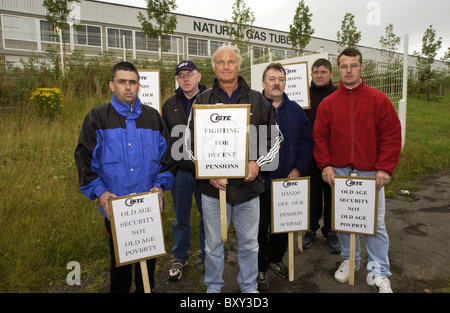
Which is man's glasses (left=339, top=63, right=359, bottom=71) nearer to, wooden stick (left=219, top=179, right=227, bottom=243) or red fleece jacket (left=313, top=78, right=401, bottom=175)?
red fleece jacket (left=313, top=78, right=401, bottom=175)

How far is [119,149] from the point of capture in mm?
2633

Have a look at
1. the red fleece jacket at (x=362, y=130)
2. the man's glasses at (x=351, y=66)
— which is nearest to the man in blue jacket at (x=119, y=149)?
the red fleece jacket at (x=362, y=130)

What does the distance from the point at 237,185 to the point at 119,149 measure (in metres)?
1.12

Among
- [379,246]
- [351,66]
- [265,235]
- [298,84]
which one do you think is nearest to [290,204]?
[265,235]

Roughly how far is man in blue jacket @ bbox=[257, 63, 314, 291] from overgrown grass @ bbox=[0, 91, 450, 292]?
125 centimetres

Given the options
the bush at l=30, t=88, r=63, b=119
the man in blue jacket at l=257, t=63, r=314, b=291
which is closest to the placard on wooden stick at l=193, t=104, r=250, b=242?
the man in blue jacket at l=257, t=63, r=314, b=291

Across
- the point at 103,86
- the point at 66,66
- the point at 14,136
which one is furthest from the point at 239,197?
the point at 66,66

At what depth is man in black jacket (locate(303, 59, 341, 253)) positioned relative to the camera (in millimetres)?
4145

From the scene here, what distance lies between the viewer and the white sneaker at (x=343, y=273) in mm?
3350

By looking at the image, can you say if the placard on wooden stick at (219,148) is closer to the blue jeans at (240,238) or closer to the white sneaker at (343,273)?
the blue jeans at (240,238)

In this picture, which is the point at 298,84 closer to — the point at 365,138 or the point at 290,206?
the point at 365,138

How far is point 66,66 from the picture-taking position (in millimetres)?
10844

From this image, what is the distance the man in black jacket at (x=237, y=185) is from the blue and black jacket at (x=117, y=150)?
0.42m

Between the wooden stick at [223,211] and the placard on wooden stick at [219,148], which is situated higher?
the placard on wooden stick at [219,148]
